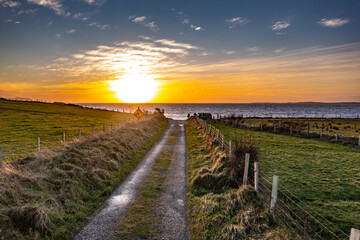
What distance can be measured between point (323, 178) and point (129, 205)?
11151 mm

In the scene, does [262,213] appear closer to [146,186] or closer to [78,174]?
[146,186]

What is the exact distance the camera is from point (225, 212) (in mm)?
8125

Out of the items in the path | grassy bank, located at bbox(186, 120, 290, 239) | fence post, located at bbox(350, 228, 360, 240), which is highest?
fence post, located at bbox(350, 228, 360, 240)

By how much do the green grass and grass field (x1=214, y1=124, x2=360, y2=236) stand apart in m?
5.33

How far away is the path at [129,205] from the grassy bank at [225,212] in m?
0.41

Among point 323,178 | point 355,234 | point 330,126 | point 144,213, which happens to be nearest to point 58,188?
point 144,213

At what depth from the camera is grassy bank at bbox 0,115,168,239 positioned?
7.14 metres

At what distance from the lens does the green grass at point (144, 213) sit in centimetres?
750

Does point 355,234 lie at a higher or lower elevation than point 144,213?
higher

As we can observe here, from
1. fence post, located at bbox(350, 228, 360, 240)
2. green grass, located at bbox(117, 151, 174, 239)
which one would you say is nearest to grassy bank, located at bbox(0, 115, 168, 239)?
green grass, located at bbox(117, 151, 174, 239)

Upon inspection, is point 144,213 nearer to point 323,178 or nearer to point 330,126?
point 323,178

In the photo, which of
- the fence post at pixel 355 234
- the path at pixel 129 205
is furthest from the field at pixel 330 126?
the fence post at pixel 355 234

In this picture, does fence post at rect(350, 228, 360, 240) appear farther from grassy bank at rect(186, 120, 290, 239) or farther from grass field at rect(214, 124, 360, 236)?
grass field at rect(214, 124, 360, 236)

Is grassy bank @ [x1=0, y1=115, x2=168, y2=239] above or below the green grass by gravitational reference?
above
